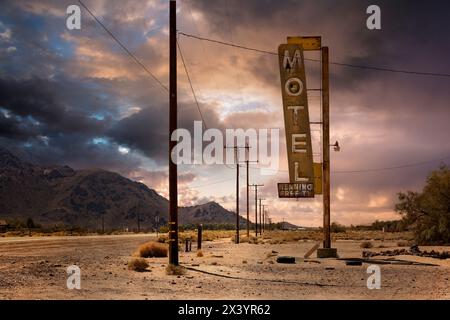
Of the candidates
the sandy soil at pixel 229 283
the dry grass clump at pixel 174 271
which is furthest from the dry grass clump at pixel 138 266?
the dry grass clump at pixel 174 271

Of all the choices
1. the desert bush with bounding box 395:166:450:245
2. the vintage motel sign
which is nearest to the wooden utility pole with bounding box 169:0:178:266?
the vintage motel sign

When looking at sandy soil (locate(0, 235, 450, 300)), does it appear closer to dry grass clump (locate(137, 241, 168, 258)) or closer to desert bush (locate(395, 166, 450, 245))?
dry grass clump (locate(137, 241, 168, 258))

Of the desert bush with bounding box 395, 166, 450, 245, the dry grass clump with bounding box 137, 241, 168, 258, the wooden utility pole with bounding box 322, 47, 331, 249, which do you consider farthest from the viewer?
the desert bush with bounding box 395, 166, 450, 245

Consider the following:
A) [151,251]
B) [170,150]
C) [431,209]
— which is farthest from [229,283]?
[431,209]

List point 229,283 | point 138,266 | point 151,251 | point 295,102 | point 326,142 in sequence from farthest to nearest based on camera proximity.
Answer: point 295,102, point 151,251, point 326,142, point 138,266, point 229,283

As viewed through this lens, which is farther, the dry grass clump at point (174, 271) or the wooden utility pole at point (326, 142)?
the wooden utility pole at point (326, 142)

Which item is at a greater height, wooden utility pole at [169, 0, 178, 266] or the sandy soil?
wooden utility pole at [169, 0, 178, 266]

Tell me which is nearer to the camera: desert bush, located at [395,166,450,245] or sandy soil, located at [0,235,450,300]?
sandy soil, located at [0,235,450,300]

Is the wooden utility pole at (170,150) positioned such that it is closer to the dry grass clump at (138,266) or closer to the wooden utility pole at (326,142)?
the dry grass clump at (138,266)

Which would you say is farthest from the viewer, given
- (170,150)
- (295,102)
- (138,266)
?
(295,102)

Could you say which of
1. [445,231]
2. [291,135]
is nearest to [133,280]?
[291,135]

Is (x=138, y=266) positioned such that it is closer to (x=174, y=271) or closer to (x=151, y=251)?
(x=174, y=271)
